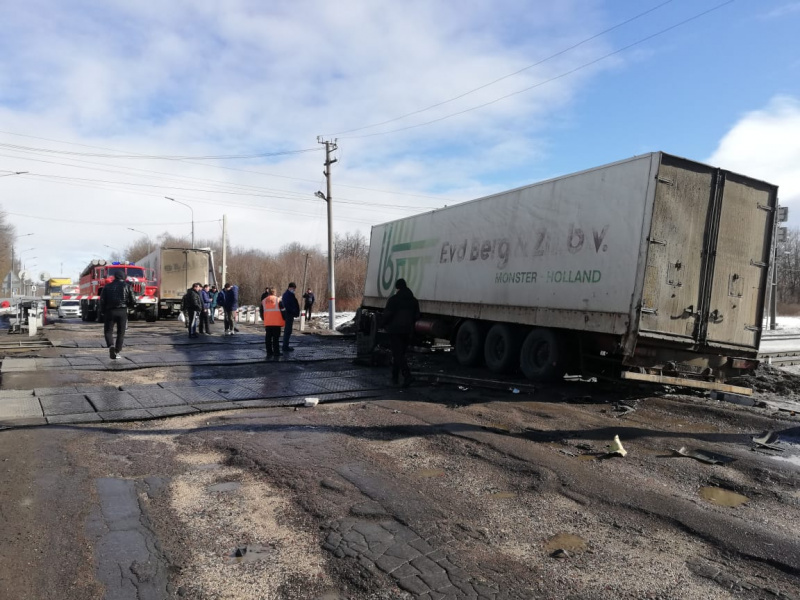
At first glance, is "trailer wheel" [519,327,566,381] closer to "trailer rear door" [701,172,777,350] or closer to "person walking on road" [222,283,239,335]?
"trailer rear door" [701,172,777,350]

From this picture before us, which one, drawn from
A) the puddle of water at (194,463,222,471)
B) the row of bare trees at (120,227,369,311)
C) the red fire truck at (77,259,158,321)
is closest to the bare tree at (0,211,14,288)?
the row of bare trees at (120,227,369,311)

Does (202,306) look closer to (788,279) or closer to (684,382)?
(684,382)

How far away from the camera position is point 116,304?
11.5m

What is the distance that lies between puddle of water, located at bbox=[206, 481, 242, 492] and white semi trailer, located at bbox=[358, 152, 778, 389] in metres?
5.52

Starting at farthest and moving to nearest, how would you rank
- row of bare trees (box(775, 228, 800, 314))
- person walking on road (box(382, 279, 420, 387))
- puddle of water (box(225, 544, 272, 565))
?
1. row of bare trees (box(775, 228, 800, 314))
2. person walking on road (box(382, 279, 420, 387))
3. puddle of water (box(225, 544, 272, 565))

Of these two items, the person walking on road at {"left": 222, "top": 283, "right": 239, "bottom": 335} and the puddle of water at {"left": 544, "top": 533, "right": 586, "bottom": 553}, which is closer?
the puddle of water at {"left": 544, "top": 533, "right": 586, "bottom": 553}

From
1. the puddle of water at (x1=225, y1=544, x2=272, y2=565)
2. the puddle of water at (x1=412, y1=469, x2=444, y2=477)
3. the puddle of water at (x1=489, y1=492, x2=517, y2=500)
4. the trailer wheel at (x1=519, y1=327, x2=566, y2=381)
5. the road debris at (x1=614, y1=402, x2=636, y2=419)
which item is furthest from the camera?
the trailer wheel at (x1=519, y1=327, x2=566, y2=381)

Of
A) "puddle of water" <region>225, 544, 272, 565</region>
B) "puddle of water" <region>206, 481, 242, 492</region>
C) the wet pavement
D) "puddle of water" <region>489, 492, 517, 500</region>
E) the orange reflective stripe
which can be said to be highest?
the orange reflective stripe

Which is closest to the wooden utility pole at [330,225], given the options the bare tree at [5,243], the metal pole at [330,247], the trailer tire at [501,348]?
the metal pole at [330,247]

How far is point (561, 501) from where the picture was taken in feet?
14.5

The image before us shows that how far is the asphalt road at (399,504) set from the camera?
3.21 meters

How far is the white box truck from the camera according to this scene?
27391 millimetres

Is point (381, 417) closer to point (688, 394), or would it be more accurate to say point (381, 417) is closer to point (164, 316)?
point (688, 394)

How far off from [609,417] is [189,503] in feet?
17.4
